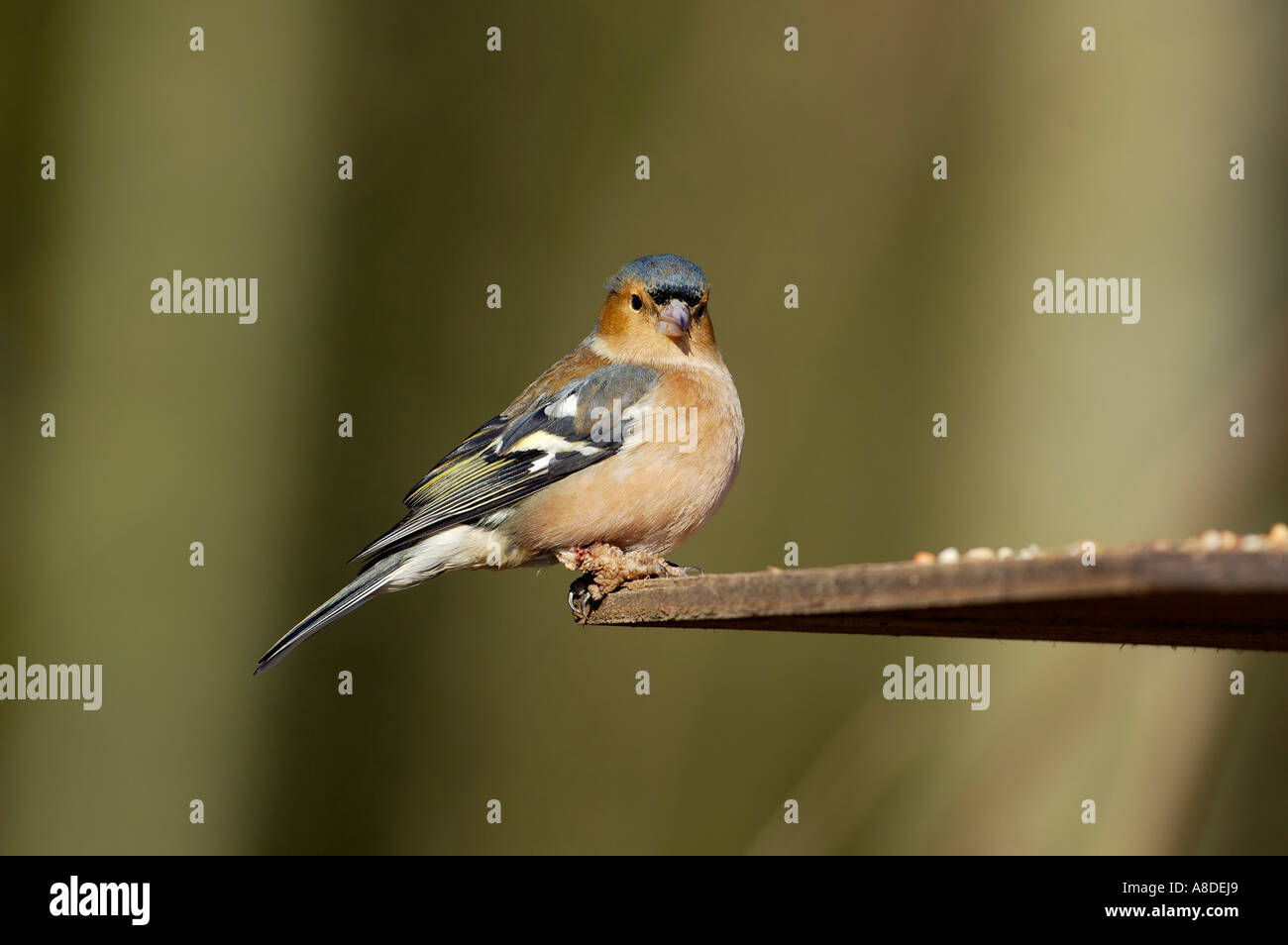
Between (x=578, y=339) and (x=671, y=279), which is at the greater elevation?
(x=578, y=339)

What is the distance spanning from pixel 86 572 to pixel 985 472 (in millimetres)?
4063

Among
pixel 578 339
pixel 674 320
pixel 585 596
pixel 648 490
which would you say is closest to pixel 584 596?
pixel 585 596

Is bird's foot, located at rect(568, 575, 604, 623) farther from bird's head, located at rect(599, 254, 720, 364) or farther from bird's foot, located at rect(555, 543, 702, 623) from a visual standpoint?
bird's head, located at rect(599, 254, 720, 364)

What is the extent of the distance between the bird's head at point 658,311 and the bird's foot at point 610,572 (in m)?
1.11

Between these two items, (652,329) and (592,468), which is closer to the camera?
(592,468)

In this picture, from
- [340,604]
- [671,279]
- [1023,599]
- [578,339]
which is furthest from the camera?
[578,339]

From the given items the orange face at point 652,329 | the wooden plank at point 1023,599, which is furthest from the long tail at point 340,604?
the wooden plank at point 1023,599

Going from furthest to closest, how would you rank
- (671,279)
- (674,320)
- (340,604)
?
(671,279), (674,320), (340,604)

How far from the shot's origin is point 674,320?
15.0 feet

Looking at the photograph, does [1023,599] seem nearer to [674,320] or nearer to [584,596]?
[584,596]

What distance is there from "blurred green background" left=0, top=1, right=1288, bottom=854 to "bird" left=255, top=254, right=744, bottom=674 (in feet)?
5.87

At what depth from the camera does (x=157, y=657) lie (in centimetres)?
585

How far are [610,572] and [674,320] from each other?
139 cm

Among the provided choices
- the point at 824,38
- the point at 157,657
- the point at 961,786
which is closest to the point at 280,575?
the point at 157,657
